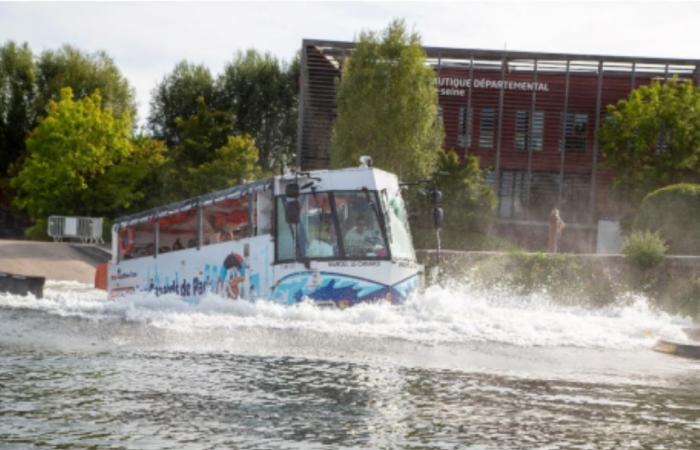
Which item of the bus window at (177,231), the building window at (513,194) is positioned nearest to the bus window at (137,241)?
the bus window at (177,231)

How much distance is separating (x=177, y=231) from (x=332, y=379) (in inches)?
413

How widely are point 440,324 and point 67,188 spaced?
4321cm

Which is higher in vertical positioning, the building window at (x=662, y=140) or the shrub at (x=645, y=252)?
the building window at (x=662, y=140)

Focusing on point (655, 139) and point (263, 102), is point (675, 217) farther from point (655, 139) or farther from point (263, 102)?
point (263, 102)

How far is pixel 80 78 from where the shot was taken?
70.3m

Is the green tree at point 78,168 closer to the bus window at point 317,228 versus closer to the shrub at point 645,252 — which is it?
the shrub at point 645,252

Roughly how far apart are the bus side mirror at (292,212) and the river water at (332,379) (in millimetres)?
1427

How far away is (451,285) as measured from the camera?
27625 millimetres

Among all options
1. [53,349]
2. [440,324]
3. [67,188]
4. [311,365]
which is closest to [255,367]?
[311,365]

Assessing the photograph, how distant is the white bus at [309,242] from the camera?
18.3m

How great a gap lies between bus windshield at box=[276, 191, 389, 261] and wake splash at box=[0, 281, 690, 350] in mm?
916

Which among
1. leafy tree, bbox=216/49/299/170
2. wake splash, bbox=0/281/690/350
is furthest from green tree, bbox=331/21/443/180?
leafy tree, bbox=216/49/299/170

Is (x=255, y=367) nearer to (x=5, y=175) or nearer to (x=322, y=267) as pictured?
(x=322, y=267)

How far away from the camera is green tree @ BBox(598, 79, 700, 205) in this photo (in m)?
45.3
